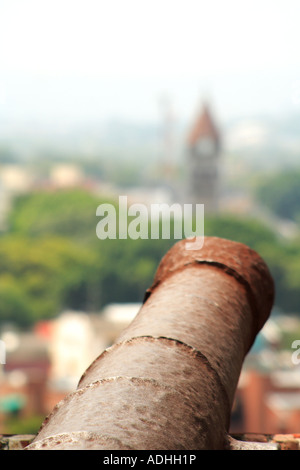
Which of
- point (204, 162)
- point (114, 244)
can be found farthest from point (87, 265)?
point (204, 162)

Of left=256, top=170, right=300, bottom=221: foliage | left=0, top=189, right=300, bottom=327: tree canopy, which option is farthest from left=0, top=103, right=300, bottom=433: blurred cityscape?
left=256, top=170, right=300, bottom=221: foliage

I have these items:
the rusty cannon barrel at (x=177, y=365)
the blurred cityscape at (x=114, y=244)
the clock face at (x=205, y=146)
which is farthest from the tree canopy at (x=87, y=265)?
the rusty cannon barrel at (x=177, y=365)

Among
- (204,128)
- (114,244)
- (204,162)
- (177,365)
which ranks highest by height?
(204,128)

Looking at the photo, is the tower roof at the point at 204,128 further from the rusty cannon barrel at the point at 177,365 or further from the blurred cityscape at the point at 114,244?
the rusty cannon barrel at the point at 177,365

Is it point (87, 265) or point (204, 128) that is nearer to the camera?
point (87, 265)

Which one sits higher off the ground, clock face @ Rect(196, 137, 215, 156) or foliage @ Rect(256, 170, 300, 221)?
clock face @ Rect(196, 137, 215, 156)

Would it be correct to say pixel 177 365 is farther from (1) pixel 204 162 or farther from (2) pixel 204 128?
(1) pixel 204 162

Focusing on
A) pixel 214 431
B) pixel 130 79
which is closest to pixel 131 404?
pixel 214 431

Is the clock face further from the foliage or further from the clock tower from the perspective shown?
the foliage
